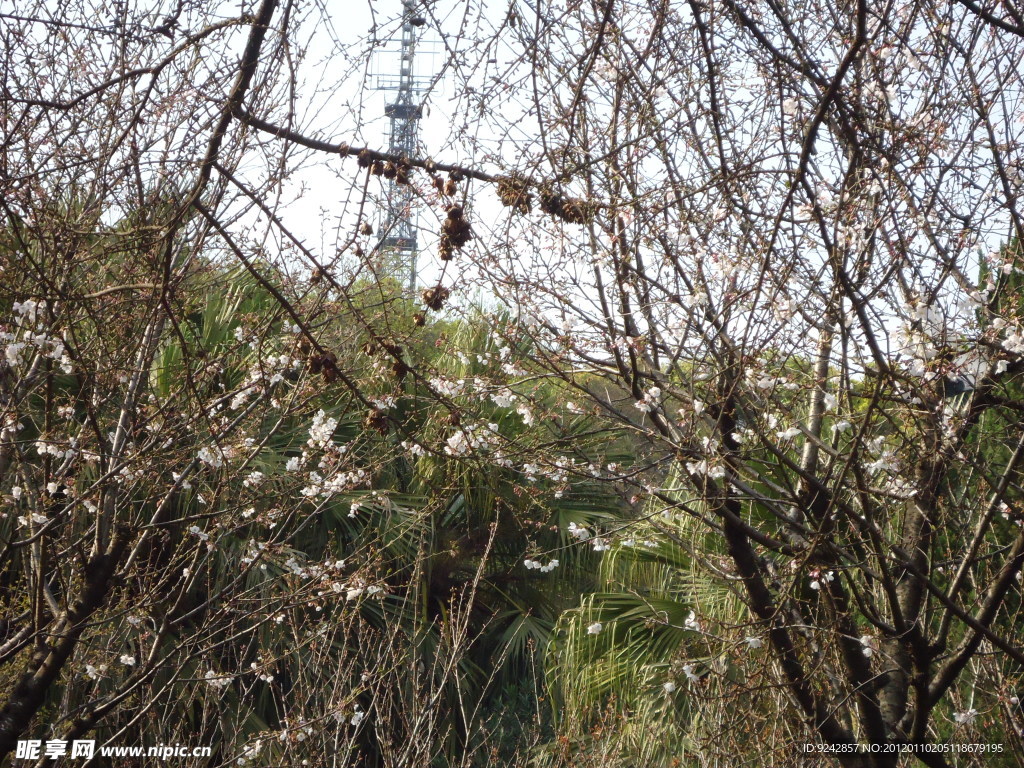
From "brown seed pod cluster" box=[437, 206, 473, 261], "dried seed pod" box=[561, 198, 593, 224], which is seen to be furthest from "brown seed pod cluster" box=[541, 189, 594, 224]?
"brown seed pod cluster" box=[437, 206, 473, 261]

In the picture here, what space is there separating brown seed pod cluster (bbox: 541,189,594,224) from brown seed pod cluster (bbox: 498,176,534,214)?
Result: 0.15 feet

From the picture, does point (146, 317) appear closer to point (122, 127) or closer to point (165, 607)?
point (122, 127)

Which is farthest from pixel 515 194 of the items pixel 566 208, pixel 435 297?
pixel 435 297

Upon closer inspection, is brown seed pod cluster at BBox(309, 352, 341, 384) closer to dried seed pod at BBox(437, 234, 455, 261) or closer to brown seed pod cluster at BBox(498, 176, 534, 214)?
dried seed pod at BBox(437, 234, 455, 261)

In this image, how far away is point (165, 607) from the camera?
510 centimetres

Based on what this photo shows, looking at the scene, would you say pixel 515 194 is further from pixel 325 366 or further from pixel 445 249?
pixel 325 366

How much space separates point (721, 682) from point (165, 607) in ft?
10.3

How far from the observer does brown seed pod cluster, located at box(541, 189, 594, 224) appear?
250cm

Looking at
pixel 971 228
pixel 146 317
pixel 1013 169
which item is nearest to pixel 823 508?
pixel 971 228

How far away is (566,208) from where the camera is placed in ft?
8.25

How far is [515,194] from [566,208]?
6.3 inches

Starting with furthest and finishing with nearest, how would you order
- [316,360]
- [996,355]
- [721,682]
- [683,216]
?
1. [721,682]
2. [683,216]
3. [996,355]
4. [316,360]

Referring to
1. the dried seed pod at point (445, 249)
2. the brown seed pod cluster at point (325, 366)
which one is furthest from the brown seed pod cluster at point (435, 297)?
the brown seed pod cluster at point (325, 366)

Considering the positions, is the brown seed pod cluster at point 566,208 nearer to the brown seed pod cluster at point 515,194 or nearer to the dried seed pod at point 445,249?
the brown seed pod cluster at point 515,194
